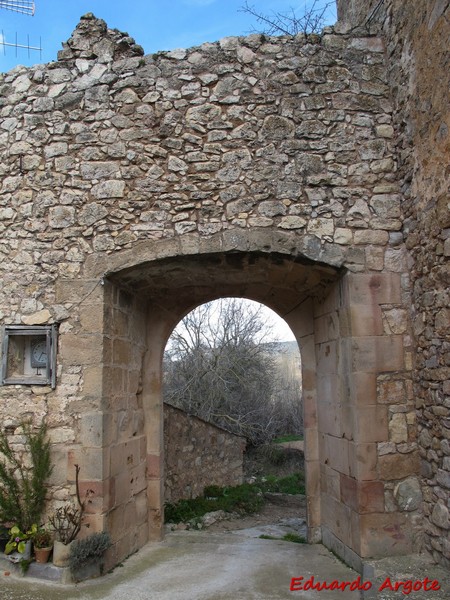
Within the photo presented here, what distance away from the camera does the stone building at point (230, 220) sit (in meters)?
4.04

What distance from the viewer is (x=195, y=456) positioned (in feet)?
26.8

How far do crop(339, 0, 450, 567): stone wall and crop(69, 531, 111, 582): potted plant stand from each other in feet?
7.69

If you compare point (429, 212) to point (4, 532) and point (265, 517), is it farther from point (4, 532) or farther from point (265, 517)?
point (265, 517)

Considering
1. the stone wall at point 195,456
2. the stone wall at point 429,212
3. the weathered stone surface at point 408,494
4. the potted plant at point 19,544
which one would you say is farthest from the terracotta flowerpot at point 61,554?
the stone wall at point 195,456

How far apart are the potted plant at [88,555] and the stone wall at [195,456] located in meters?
3.34

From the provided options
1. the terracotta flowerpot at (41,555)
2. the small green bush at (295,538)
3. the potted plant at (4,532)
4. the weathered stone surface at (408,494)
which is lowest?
the small green bush at (295,538)

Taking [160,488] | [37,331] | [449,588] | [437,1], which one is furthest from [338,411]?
[437,1]

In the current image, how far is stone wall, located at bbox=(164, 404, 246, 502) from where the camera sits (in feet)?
24.4

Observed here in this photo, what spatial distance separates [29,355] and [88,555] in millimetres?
1609

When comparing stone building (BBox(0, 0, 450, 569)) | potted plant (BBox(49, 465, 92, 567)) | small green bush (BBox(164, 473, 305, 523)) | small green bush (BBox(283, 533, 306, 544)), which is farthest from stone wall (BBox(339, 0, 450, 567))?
small green bush (BBox(164, 473, 305, 523))

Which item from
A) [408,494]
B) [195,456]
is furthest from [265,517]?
[408,494]

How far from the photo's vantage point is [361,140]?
436 cm

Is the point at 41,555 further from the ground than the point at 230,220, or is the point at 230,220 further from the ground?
the point at 230,220
